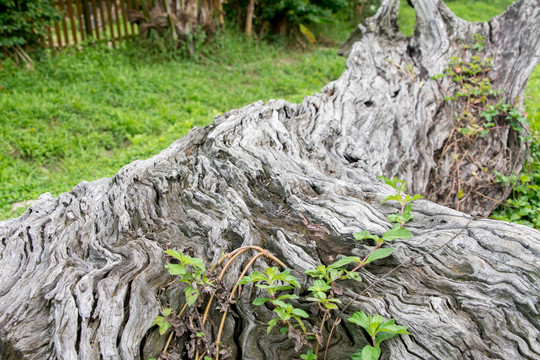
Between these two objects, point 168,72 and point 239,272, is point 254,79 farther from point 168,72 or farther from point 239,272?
point 239,272

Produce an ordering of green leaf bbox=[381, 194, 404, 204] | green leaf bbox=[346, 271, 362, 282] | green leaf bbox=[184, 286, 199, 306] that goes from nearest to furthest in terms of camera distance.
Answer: green leaf bbox=[184, 286, 199, 306]
green leaf bbox=[346, 271, 362, 282]
green leaf bbox=[381, 194, 404, 204]

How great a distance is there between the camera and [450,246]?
2.21 meters

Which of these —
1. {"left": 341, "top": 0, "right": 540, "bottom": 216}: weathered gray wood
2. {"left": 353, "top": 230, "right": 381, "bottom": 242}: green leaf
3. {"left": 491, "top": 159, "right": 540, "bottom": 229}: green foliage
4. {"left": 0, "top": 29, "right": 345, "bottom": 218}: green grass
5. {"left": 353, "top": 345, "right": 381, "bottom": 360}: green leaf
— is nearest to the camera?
{"left": 353, "top": 345, "right": 381, "bottom": 360}: green leaf

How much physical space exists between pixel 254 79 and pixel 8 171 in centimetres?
566

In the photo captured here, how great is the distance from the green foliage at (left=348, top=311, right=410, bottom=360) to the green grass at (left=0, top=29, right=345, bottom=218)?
4247mm

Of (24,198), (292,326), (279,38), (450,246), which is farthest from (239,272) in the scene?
(279,38)

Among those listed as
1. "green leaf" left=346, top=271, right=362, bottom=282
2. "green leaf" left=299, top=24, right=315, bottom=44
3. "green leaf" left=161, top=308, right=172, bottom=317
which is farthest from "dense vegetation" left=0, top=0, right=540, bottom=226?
"green leaf" left=161, top=308, right=172, bottom=317

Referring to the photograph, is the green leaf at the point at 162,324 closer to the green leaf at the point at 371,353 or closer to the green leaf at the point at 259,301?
the green leaf at the point at 259,301

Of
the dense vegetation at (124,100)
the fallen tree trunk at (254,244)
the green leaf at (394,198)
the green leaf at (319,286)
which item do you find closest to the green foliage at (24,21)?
the dense vegetation at (124,100)

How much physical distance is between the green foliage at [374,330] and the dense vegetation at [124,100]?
3.11 meters

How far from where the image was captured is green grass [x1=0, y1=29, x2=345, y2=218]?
5840 mm

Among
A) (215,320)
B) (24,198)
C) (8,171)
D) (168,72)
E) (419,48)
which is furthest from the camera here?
(168,72)

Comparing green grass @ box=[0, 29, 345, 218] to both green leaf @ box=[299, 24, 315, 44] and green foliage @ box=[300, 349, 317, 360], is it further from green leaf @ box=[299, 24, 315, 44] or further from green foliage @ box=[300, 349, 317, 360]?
green foliage @ box=[300, 349, 317, 360]

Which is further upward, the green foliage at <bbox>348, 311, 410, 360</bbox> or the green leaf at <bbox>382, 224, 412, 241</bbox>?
the green leaf at <bbox>382, 224, 412, 241</bbox>
